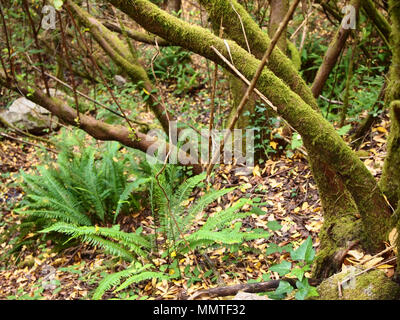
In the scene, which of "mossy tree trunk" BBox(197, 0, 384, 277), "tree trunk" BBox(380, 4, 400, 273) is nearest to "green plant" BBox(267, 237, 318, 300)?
"mossy tree trunk" BBox(197, 0, 384, 277)

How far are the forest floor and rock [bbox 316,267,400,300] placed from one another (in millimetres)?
256

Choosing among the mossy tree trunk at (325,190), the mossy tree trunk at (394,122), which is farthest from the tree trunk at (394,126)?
the mossy tree trunk at (325,190)

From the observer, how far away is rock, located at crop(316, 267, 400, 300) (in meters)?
1.57

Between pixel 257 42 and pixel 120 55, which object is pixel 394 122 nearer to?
pixel 257 42

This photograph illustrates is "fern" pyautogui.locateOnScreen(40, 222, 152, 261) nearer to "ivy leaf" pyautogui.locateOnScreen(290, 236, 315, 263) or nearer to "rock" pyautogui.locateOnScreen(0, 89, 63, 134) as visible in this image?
"ivy leaf" pyautogui.locateOnScreen(290, 236, 315, 263)

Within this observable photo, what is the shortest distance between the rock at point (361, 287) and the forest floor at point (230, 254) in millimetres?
256

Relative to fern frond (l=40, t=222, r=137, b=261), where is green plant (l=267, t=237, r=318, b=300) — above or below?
below

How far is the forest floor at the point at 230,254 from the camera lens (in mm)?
2725

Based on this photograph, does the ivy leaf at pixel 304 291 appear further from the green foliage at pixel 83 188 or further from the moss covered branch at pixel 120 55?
the moss covered branch at pixel 120 55

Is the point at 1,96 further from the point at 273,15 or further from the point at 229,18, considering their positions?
the point at 229,18

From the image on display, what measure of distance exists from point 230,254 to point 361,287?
1396 mm

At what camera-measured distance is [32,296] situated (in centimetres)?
321

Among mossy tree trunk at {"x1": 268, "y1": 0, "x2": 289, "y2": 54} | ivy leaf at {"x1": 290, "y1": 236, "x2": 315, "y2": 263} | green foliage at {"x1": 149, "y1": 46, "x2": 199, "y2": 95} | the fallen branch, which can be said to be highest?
green foliage at {"x1": 149, "y1": 46, "x2": 199, "y2": 95}

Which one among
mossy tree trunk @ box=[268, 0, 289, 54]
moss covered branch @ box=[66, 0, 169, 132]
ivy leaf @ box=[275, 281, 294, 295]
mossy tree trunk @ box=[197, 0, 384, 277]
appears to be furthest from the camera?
moss covered branch @ box=[66, 0, 169, 132]
